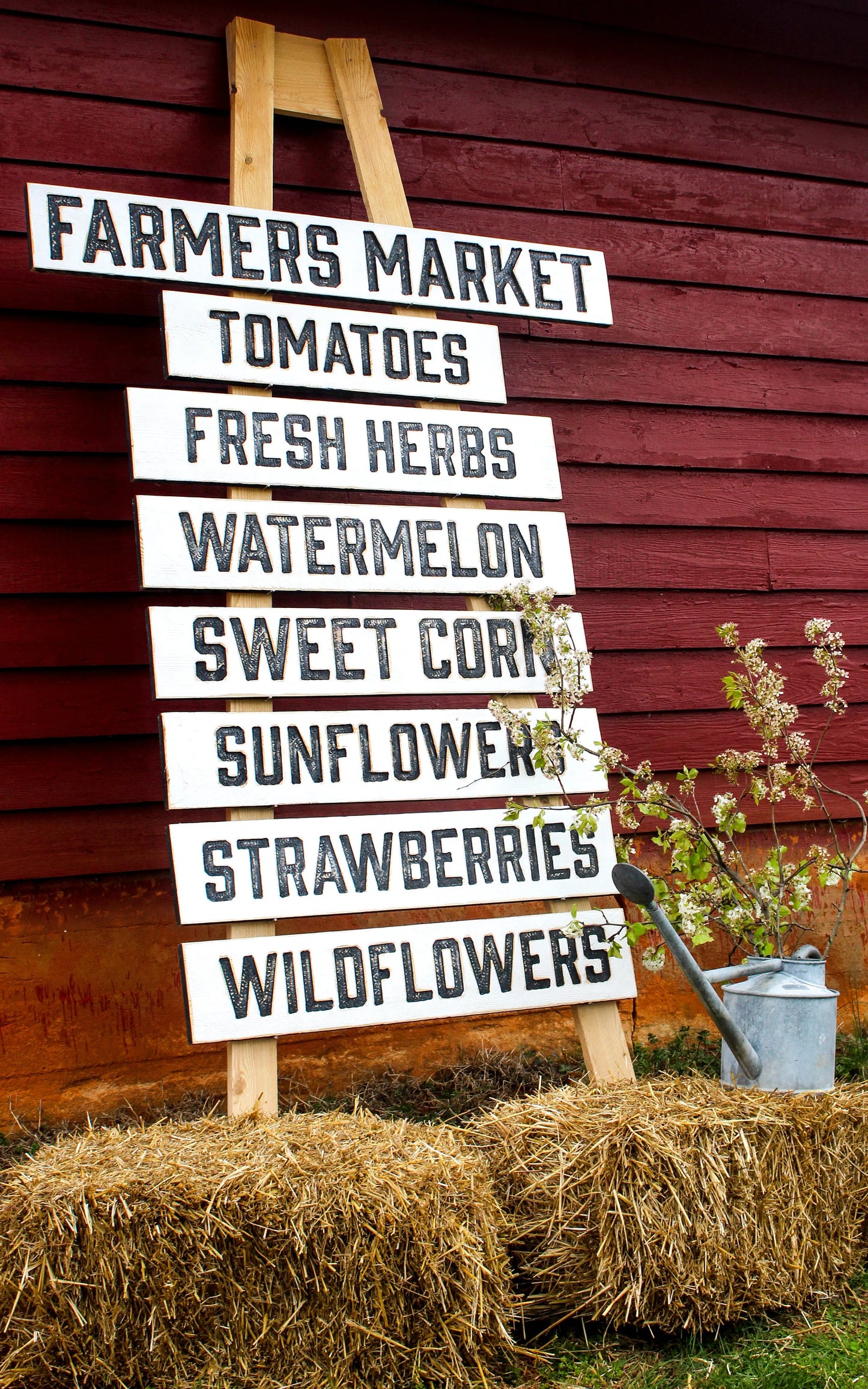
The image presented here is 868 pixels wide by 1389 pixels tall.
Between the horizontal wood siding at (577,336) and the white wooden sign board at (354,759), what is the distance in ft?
1.53

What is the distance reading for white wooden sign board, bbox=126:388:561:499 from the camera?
2689 mm

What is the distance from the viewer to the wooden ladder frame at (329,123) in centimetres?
275

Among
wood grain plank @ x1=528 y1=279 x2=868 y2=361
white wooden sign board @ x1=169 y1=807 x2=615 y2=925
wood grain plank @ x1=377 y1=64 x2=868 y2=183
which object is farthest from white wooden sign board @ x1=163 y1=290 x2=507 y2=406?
white wooden sign board @ x1=169 y1=807 x2=615 y2=925

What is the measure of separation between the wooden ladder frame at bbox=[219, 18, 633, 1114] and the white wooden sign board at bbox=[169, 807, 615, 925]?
0.25 feet

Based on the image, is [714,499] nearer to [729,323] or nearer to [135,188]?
[729,323]

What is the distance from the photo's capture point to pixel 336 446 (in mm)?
2871

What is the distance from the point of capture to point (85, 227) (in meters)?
2.74

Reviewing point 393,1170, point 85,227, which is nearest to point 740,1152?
point 393,1170

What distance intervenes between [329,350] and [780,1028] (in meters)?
1.96

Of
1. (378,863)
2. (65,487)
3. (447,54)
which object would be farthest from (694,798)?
(447,54)

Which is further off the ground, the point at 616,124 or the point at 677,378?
the point at 616,124

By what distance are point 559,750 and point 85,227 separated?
1.73m

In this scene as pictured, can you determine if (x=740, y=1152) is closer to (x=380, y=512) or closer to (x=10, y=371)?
(x=380, y=512)

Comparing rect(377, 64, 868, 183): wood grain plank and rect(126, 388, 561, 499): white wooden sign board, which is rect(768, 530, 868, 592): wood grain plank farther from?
rect(377, 64, 868, 183): wood grain plank
